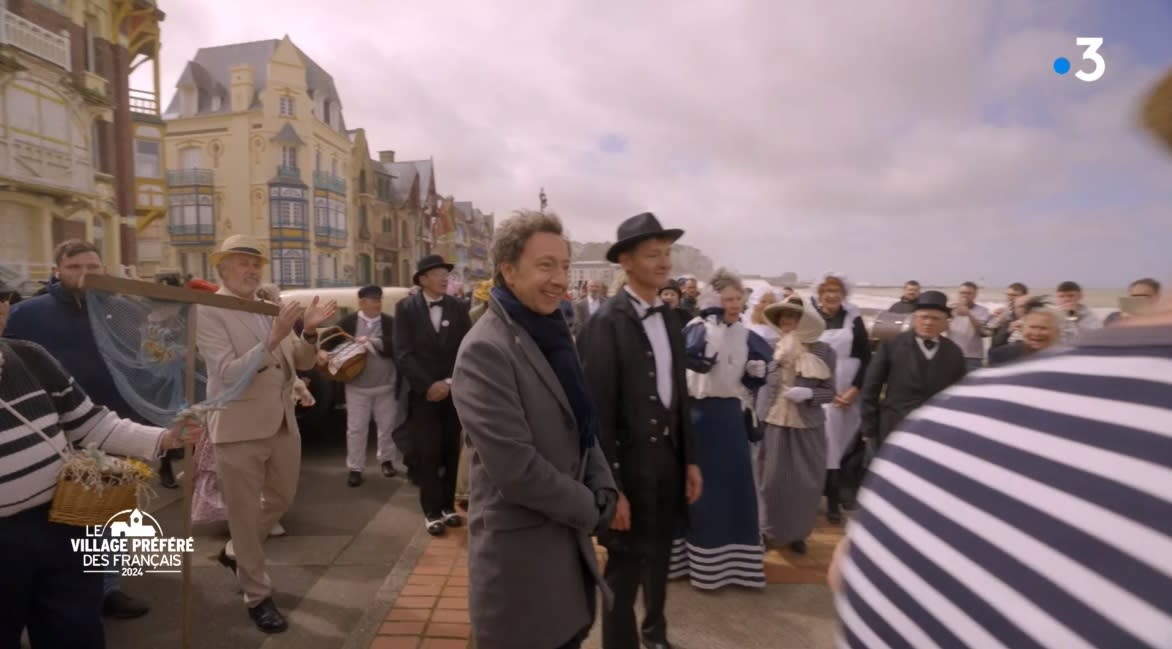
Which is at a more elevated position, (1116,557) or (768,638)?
(1116,557)

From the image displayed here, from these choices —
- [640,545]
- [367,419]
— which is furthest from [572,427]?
[367,419]

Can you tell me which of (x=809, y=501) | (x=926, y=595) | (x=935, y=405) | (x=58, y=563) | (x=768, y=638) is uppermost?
(x=935, y=405)

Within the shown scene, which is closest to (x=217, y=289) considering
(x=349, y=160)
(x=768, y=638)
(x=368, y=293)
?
(x=368, y=293)

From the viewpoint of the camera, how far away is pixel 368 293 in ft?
20.6

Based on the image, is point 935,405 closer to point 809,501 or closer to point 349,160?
point 809,501

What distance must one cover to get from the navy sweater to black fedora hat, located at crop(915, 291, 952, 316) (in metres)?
5.25

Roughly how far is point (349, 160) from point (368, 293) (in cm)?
3730

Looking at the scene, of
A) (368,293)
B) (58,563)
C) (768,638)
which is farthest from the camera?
(368,293)

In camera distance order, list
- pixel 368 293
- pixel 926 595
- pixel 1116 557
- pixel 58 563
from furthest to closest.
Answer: pixel 368 293, pixel 58 563, pixel 926 595, pixel 1116 557

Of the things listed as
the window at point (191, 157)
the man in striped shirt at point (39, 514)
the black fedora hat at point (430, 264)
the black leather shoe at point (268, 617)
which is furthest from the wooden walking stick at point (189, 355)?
the window at point (191, 157)

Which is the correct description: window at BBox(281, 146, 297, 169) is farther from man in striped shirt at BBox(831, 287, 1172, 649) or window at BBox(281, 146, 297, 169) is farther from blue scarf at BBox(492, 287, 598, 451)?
man in striped shirt at BBox(831, 287, 1172, 649)

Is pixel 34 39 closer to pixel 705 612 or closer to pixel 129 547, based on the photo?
pixel 129 547

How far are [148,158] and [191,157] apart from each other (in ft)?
34.0

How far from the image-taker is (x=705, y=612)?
342cm
